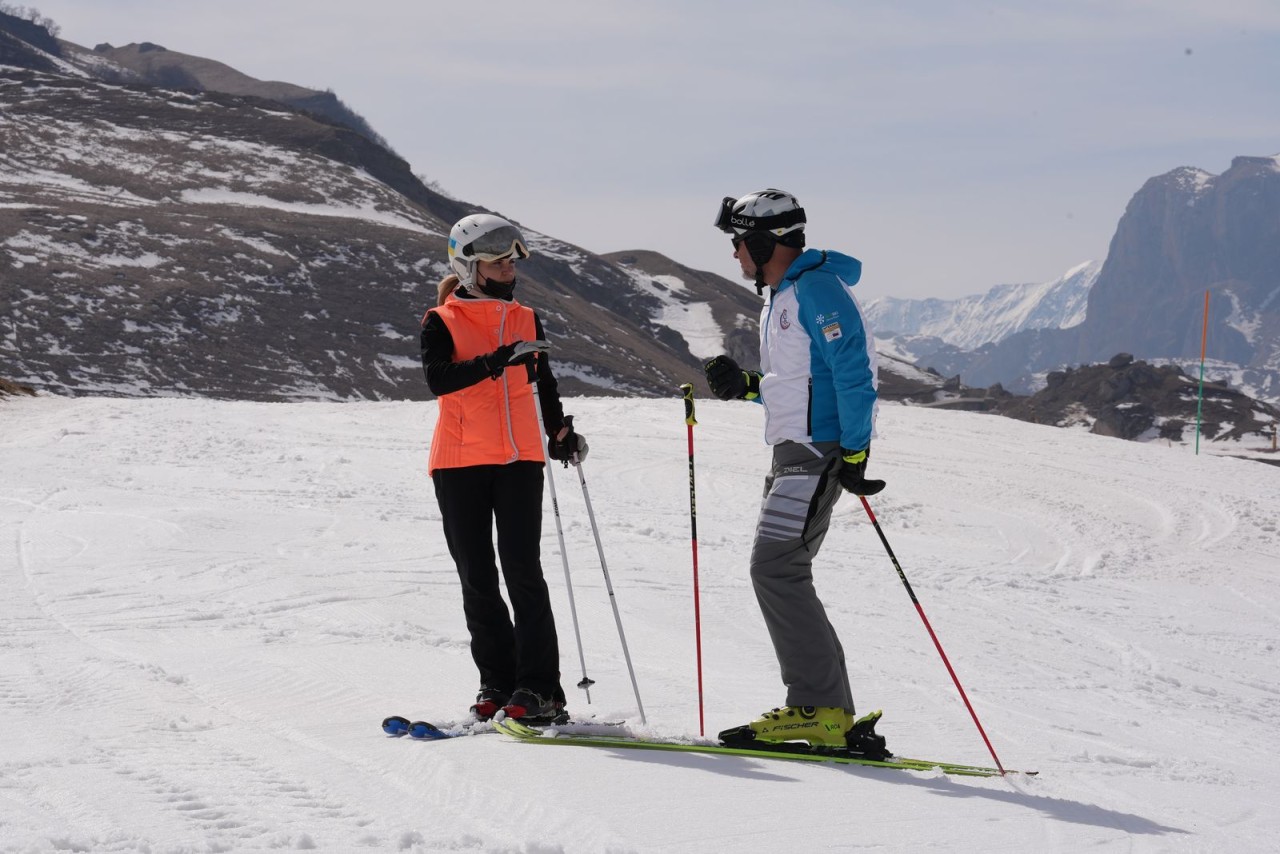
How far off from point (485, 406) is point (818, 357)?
56.3 inches

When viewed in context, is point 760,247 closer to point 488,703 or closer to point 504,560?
point 504,560

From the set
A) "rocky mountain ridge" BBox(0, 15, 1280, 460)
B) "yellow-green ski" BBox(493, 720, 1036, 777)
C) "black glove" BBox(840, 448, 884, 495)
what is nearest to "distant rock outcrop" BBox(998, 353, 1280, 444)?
"rocky mountain ridge" BBox(0, 15, 1280, 460)

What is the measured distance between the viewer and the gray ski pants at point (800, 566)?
436 cm

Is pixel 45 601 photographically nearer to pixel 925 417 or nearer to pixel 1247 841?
pixel 1247 841

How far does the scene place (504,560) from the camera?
15.4ft

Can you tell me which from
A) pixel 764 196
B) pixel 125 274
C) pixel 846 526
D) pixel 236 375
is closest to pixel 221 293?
pixel 125 274

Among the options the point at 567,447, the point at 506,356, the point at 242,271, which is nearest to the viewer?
the point at 506,356

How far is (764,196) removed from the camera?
4480 mm

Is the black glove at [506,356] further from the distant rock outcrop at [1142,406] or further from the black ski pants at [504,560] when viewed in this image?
the distant rock outcrop at [1142,406]

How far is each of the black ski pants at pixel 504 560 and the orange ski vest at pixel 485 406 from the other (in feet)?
0.24

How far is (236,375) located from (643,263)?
101m

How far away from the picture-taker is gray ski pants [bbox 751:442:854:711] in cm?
436

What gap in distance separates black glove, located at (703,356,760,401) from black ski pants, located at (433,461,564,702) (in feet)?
2.80

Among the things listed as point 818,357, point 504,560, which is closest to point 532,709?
Answer: point 504,560
